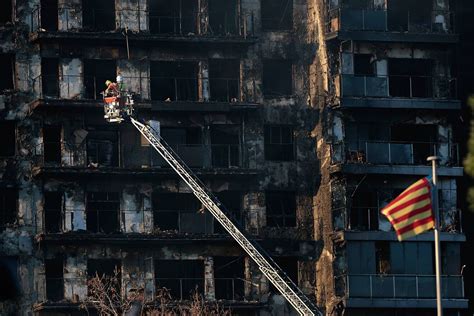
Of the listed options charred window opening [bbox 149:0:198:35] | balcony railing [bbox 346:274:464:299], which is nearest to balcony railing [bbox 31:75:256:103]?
charred window opening [bbox 149:0:198:35]

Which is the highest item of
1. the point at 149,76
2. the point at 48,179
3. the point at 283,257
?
the point at 149,76

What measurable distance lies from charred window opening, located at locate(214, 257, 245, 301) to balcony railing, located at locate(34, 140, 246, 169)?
493 cm

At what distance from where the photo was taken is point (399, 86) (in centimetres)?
6738

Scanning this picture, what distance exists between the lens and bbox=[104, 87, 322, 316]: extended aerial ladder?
62.4m

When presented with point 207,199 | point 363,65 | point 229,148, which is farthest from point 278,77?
point 207,199

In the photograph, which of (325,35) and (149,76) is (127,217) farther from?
(325,35)

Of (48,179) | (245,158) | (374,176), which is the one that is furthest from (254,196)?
(48,179)

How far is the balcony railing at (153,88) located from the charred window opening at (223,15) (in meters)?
2.81

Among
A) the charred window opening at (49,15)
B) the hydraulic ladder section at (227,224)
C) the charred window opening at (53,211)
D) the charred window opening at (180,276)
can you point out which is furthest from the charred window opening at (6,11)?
the charred window opening at (180,276)

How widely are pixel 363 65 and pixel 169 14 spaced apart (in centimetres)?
1037

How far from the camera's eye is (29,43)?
6550 cm

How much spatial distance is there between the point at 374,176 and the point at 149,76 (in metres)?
12.5

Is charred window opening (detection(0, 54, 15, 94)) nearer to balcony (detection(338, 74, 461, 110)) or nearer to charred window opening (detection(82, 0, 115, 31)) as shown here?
charred window opening (detection(82, 0, 115, 31))

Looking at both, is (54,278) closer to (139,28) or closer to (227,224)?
(227,224)
